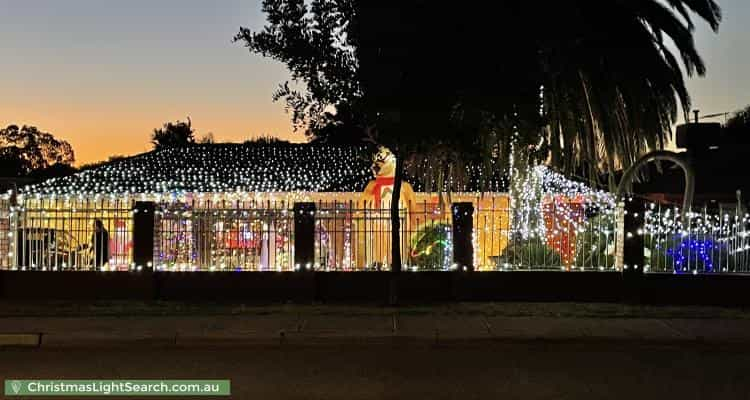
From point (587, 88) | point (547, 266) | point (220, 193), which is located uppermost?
point (587, 88)

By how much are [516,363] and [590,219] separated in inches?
242

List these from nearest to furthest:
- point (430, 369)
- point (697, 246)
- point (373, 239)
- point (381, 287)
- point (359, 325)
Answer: point (430, 369)
point (359, 325)
point (381, 287)
point (697, 246)
point (373, 239)

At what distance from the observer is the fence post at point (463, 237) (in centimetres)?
1511

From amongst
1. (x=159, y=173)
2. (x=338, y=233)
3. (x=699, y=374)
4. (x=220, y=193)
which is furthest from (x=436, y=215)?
(x=159, y=173)

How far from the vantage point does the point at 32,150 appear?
6319 centimetres

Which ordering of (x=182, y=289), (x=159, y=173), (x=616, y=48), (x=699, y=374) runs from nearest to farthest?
(x=699, y=374) < (x=182, y=289) < (x=616, y=48) < (x=159, y=173)

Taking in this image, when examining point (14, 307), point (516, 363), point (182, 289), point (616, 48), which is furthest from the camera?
point (616, 48)

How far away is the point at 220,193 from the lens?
2406 cm

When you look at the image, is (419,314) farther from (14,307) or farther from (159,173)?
(159,173)

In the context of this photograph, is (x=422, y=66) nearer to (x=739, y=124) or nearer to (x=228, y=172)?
(x=228, y=172)

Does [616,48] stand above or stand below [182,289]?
above

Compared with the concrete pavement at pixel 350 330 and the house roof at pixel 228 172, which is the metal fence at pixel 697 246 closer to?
the concrete pavement at pixel 350 330

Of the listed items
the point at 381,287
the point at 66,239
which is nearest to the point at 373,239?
the point at 381,287

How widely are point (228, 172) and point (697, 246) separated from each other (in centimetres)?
1508
